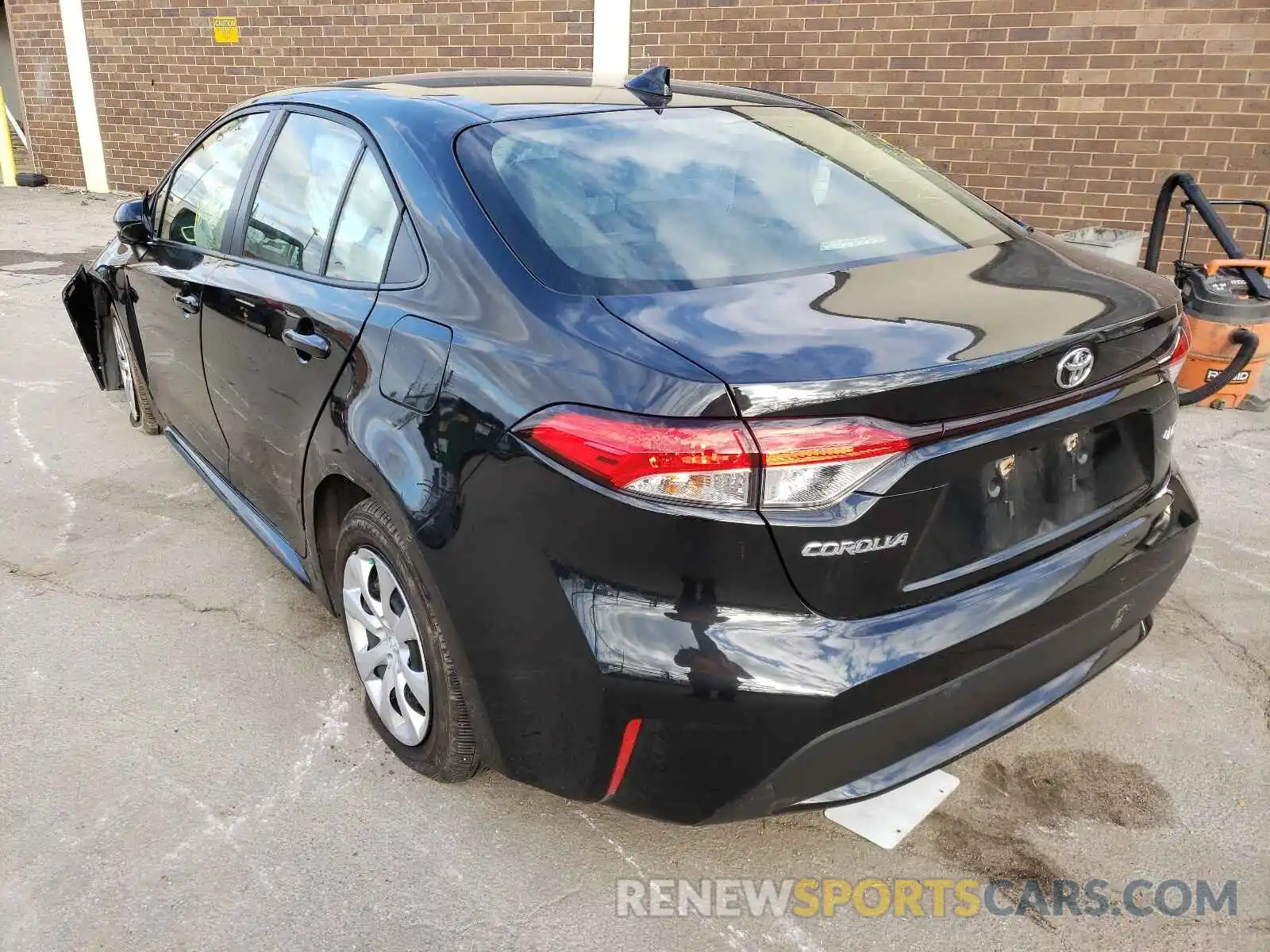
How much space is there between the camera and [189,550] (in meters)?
3.87

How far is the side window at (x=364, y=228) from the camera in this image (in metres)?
2.51

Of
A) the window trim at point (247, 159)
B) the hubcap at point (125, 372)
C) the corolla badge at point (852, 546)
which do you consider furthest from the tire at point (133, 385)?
the corolla badge at point (852, 546)

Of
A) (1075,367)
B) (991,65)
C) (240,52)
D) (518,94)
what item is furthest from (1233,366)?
(240,52)

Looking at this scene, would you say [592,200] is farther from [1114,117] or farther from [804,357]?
[1114,117]

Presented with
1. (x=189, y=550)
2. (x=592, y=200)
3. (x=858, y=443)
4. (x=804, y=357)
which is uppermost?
(x=592, y=200)

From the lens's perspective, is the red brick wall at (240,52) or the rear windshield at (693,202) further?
the red brick wall at (240,52)

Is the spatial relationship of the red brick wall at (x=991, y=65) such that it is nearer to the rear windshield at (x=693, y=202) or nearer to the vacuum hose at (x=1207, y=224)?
the vacuum hose at (x=1207, y=224)

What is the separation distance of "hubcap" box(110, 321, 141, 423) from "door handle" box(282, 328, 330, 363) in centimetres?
237

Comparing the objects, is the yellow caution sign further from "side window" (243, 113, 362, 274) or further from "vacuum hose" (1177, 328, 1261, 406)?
"vacuum hose" (1177, 328, 1261, 406)

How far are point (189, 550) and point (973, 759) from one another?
2.88 metres

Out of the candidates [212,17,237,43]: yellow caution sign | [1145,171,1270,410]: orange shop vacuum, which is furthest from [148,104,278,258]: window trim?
[212,17,237,43]: yellow caution sign

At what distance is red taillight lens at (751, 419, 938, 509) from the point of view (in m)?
1.77

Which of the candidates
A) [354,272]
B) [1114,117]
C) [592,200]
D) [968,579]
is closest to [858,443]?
[968,579]

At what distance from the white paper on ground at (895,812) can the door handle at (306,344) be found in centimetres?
170
